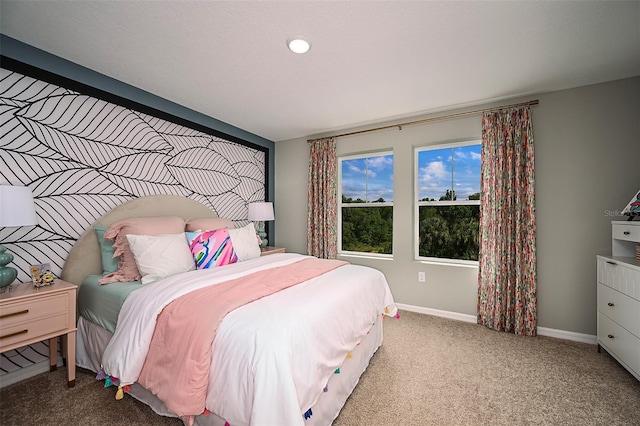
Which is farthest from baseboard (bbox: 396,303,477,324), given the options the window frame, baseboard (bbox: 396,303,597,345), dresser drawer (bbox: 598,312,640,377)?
dresser drawer (bbox: 598,312,640,377)

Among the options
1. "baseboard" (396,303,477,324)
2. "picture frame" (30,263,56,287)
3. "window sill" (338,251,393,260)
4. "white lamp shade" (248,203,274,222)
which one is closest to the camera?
"picture frame" (30,263,56,287)

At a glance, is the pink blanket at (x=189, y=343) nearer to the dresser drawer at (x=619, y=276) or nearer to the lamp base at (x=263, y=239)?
the lamp base at (x=263, y=239)

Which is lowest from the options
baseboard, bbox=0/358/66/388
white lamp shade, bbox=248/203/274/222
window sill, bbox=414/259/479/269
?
baseboard, bbox=0/358/66/388

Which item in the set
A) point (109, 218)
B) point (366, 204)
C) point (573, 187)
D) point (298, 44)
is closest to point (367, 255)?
point (366, 204)

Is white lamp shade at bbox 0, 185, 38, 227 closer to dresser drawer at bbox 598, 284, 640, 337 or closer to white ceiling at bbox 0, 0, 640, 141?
white ceiling at bbox 0, 0, 640, 141

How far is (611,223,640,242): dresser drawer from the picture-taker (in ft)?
7.09

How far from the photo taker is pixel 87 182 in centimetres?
243

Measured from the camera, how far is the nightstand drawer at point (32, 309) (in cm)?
167

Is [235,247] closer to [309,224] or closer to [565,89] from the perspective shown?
[309,224]

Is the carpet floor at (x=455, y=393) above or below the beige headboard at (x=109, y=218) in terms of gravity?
below

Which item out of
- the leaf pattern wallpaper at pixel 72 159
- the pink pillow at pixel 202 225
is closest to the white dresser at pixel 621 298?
the pink pillow at pixel 202 225

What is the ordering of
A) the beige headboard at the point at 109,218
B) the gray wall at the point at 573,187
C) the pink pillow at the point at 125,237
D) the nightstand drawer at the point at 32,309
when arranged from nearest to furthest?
the nightstand drawer at the point at 32,309, the pink pillow at the point at 125,237, the beige headboard at the point at 109,218, the gray wall at the point at 573,187

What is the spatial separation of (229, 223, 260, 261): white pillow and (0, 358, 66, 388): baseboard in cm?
163

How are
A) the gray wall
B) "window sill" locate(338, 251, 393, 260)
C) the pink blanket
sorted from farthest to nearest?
"window sill" locate(338, 251, 393, 260), the gray wall, the pink blanket
